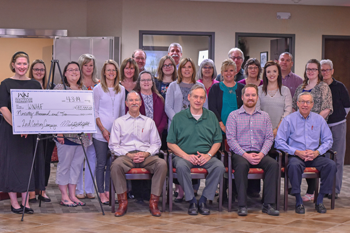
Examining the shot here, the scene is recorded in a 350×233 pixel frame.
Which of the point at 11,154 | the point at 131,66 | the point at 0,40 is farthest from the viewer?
the point at 0,40

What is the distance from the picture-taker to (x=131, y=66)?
5.01 metres

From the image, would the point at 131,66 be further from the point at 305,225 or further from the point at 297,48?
the point at 297,48

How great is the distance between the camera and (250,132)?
15.1 ft

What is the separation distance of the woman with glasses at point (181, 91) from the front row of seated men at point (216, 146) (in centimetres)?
31

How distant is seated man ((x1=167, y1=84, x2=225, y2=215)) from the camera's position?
4.39 m

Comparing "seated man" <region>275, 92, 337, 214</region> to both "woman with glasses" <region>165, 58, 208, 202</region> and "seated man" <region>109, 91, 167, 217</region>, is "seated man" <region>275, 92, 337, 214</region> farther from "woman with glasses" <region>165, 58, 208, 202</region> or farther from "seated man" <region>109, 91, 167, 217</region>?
"seated man" <region>109, 91, 167, 217</region>

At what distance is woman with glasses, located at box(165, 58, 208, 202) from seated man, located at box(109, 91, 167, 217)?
415 mm

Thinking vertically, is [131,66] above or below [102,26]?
below

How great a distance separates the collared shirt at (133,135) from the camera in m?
4.52

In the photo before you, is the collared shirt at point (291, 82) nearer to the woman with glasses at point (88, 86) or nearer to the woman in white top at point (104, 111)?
the woman in white top at point (104, 111)

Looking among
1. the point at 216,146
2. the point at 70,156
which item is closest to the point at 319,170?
the point at 216,146

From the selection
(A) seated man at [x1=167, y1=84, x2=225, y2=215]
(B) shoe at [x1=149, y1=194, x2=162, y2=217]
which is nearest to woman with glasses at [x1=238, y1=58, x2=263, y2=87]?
(A) seated man at [x1=167, y1=84, x2=225, y2=215]

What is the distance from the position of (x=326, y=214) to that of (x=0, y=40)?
349 inches

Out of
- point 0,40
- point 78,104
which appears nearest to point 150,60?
point 0,40
